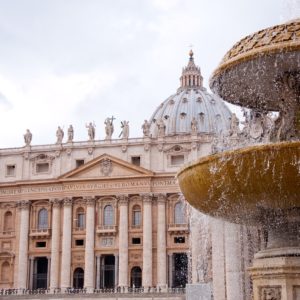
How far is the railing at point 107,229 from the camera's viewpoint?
5259 centimetres

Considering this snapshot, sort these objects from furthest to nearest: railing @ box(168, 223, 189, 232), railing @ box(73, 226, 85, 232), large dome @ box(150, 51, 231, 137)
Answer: large dome @ box(150, 51, 231, 137)
railing @ box(73, 226, 85, 232)
railing @ box(168, 223, 189, 232)

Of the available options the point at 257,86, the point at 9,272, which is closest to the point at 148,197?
the point at 9,272

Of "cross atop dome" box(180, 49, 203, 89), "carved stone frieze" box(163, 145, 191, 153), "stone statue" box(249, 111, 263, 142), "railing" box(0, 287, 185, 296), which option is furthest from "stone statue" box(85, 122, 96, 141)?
"stone statue" box(249, 111, 263, 142)

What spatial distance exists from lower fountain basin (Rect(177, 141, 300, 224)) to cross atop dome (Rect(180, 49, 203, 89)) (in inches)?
3146

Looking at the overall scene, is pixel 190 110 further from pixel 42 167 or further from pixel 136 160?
pixel 42 167

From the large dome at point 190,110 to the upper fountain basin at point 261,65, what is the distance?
2557 inches

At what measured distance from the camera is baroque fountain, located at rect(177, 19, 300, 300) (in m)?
8.39

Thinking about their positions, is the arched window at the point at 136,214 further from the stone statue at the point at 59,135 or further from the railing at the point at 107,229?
the stone statue at the point at 59,135

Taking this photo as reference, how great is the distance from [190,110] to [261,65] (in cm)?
7297

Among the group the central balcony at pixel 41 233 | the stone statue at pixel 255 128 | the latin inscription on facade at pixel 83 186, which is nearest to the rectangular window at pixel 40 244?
the central balcony at pixel 41 233

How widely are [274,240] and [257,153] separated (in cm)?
162

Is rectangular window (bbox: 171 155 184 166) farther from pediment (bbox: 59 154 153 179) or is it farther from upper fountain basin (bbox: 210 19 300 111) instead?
upper fountain basin (bbox: 210 19 300 111)

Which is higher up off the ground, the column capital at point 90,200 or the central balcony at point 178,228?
the column capital at point 90,200

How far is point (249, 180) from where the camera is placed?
8461 mm
